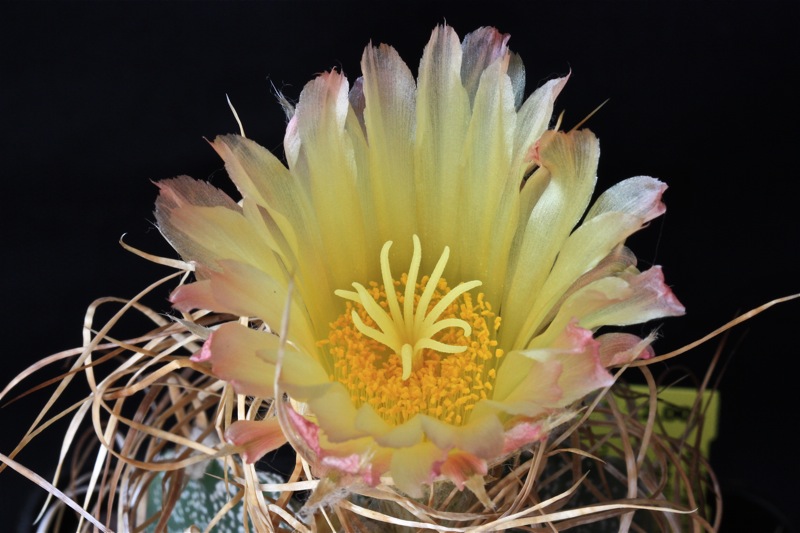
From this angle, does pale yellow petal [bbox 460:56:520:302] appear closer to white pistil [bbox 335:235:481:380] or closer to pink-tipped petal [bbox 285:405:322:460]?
white pistil [bbox 335:235:481:380]

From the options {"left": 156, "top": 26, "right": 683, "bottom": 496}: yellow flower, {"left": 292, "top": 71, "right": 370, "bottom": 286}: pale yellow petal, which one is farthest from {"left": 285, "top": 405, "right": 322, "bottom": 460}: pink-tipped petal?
{"left": 292, "top": 71, "right": 370, "bottom": 286}: pale yellow petal

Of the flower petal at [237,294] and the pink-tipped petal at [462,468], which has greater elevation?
the flower petal at [237,294]

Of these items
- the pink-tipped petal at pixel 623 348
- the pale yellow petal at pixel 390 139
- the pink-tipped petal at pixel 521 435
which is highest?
the pale yellow petal at pixel 390 139

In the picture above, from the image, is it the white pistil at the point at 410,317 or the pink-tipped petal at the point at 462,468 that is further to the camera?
the white pistil at the point at 410,317

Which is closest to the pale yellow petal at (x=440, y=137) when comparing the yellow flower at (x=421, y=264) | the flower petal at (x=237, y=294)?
the yellow flower at (x=421, y=264)

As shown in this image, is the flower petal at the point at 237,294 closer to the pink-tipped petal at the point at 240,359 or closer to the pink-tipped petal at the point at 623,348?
the pink-tipped petal at the point at 240,359

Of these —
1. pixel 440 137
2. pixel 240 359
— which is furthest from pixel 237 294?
pixel 440 137

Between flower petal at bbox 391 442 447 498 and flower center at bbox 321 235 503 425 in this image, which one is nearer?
flower petal at bbox 391 442 447 498
